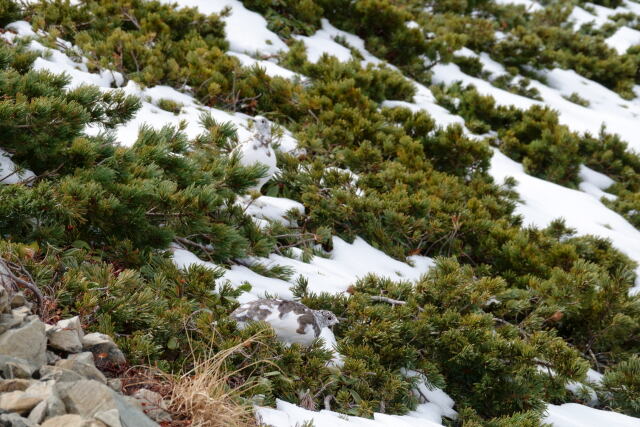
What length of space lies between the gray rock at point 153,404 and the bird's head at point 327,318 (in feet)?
4.06

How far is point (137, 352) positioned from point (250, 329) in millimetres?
660

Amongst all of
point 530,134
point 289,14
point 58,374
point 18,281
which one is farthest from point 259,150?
point 289,14

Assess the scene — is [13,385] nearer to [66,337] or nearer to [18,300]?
[66,337]

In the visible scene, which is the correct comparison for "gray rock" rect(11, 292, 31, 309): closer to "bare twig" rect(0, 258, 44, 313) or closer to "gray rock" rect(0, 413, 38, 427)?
"bare twig" rect(0, 258, 44, 313)

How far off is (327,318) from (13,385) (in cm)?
191

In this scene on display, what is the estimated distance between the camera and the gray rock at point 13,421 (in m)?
1.94

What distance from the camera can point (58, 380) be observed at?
2287mm

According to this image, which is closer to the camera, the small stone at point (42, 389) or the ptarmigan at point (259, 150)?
the small stone at point (42, 389)

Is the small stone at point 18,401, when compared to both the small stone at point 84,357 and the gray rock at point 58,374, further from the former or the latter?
the small stone at point 84,357

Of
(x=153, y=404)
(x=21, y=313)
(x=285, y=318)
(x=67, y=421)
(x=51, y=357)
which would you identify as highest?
(x=67, y=421)

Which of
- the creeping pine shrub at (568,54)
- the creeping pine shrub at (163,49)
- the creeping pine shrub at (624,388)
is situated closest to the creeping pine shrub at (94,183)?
the creeping pine shrub at (163,49)

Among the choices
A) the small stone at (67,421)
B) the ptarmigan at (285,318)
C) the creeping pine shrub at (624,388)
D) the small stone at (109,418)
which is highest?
the small stone at (67,421)

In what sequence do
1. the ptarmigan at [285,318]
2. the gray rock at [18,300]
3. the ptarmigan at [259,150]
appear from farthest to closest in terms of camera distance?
the ptarmigan at [259,150] → the ptarmigan at [285,318] → the gray rock at [18,300]

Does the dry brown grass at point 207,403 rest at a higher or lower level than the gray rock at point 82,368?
lower
